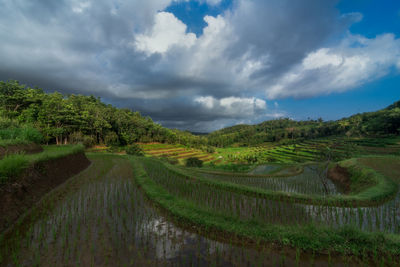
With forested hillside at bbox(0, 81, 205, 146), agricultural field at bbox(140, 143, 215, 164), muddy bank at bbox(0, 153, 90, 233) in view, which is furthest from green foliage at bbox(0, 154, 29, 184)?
agricultural field at bbox(140, 143, 215, 164)

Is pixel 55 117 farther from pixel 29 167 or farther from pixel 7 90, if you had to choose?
pixel 29 167

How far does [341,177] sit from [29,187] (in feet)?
76.4

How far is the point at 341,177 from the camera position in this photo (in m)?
14.9

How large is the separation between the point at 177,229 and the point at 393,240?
6460mm

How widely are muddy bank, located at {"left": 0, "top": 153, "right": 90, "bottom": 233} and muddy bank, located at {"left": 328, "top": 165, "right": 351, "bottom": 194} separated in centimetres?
1996

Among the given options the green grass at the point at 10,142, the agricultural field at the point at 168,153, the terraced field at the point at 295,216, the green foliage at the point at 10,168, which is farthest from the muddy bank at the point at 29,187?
the agricultural field at the point at 168,153

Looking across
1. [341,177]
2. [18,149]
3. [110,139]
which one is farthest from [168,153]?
[341,177]

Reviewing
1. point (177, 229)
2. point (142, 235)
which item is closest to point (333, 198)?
point (177, 229)

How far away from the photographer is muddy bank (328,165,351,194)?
13234mm

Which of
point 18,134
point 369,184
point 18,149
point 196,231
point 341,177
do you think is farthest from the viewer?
point 341,177

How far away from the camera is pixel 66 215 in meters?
5.87

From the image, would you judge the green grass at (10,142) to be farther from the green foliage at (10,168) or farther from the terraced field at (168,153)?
the terraced field at (168,153)

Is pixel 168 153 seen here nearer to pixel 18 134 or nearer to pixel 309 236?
pixel 18 134

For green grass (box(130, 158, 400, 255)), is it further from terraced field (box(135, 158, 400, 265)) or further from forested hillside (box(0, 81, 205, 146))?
forested hillside (box(0, 81, 205, 146))
